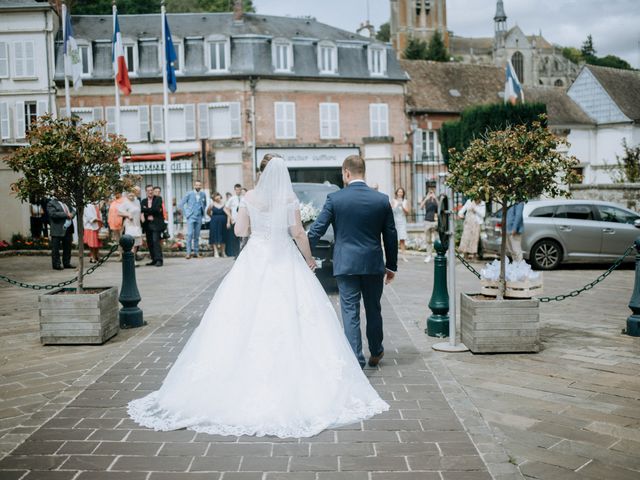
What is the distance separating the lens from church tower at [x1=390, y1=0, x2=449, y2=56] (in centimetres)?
8569

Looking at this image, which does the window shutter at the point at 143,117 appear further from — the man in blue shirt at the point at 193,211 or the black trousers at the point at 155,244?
the black trousers at the point at 155,244

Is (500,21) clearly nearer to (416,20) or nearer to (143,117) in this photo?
(416,20)

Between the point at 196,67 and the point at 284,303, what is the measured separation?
30.7 m

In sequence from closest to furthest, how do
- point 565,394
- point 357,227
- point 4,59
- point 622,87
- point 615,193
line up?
point 565,394, point 357,227, point 615,193, point 4,59, point 622,87

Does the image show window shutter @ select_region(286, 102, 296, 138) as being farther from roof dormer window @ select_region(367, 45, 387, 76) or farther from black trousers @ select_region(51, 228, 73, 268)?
black trousers @ select_region(51, 228, 73, 268)

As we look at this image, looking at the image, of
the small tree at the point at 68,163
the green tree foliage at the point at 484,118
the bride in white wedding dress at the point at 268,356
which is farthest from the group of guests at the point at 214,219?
the green tree foliage at the point at 484,118

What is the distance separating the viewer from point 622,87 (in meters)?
49.4

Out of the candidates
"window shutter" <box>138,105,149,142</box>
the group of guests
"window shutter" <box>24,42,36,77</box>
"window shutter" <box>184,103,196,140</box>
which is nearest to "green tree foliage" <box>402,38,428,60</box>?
"window shutter" <box>184,103,196,140</box>

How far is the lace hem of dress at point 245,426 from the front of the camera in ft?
14.9

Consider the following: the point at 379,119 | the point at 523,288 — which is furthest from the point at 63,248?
the point at 379,119

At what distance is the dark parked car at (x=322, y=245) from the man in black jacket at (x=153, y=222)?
433 cm

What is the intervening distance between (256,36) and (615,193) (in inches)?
848

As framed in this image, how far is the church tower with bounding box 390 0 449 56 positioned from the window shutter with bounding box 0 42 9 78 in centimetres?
5996

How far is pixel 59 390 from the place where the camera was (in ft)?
18.8
